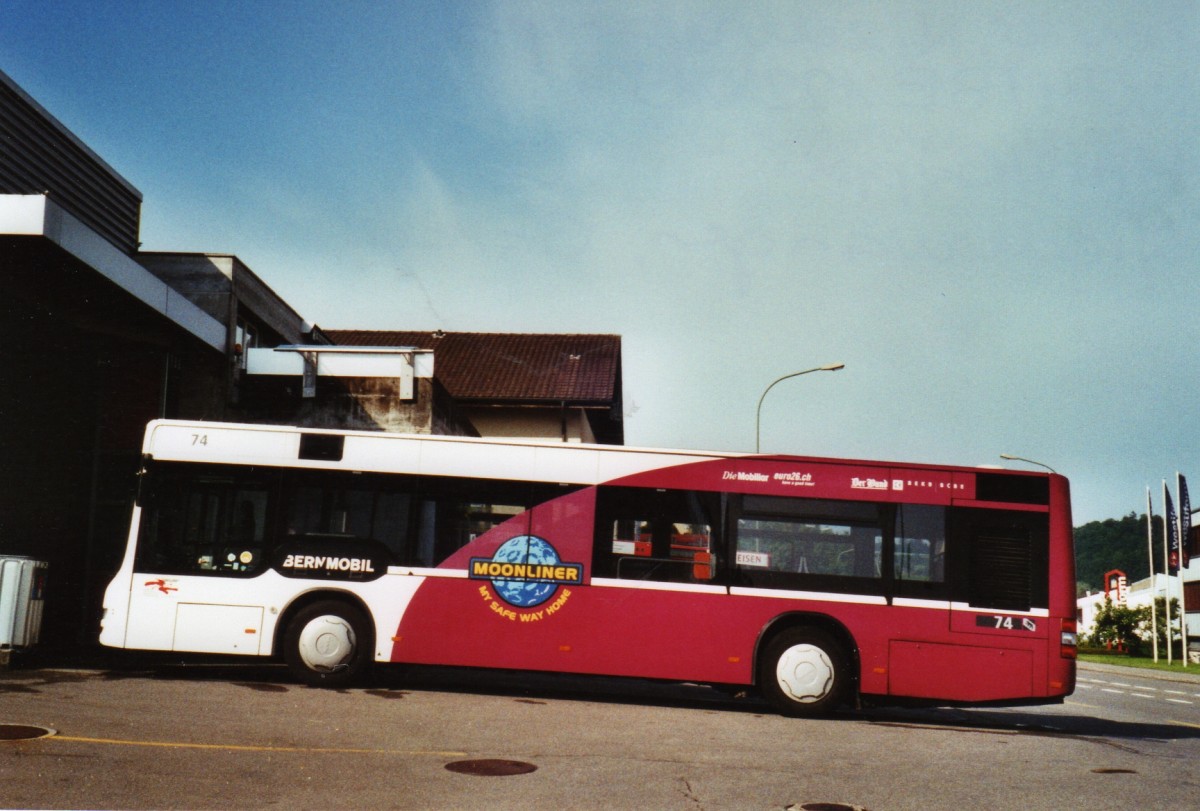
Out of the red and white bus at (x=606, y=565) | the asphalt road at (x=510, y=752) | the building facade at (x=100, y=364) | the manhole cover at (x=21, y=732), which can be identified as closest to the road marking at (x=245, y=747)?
the asphalt road at (x=510, y=752)

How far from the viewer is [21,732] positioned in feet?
25.7

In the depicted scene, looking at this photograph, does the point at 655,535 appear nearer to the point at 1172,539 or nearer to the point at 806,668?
the point at 806,668

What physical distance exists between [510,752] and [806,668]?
4854mm

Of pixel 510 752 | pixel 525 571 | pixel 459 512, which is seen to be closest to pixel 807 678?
pixel 525 571

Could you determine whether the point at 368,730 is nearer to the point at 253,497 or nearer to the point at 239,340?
the point at 253,497

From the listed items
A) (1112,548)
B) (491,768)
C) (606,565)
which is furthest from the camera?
(1112,548)

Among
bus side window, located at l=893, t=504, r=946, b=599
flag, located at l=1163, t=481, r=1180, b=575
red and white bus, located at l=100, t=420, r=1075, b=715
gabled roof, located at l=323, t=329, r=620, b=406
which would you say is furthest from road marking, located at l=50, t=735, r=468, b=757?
flag, located at l=1163, t=481, r=1180, b=575

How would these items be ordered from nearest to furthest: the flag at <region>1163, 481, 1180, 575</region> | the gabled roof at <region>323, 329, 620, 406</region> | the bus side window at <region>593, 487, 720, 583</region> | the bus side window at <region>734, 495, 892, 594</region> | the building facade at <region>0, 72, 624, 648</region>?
the bus side window at <region>734, 495, 892, 594</region> → the bus side window at <region>593, 487, 720, 583</region> → the building facade at <region>0, 72, 624, 648</region> → the gabled roof at <region>323, 329, 620, 406</region> → the flag at <region>1163, 481, 1180, 575</region>

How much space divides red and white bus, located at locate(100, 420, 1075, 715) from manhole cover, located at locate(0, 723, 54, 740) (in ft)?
13.0

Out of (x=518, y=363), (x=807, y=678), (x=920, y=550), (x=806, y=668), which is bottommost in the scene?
(x=807, y=678)

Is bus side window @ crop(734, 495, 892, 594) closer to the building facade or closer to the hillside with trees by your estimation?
the building facade

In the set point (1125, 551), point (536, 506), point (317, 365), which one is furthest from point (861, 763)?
point (1125, 551)

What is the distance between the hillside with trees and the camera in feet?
413

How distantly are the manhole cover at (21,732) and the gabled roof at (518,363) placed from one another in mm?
24923
